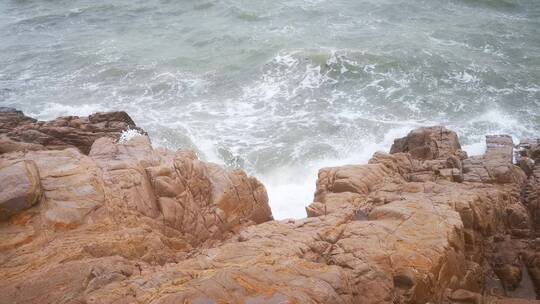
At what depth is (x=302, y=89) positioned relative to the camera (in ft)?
78.8

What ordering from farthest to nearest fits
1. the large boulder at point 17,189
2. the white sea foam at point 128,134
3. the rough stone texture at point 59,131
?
1. the white sea foam at point 128,134
2. the rough stone texture at point 59,131
3. the large boulder at point 17,189

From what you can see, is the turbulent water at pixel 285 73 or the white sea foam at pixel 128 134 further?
the turbulent water at pixel 285 73

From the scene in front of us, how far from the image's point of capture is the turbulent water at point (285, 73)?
19.7 m

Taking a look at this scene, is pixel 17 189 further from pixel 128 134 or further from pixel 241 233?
pixel 128 134

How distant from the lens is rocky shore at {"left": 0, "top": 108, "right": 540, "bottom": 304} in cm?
729

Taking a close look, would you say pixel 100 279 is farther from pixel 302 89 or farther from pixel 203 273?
pixel 302 89

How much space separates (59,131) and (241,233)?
797cm

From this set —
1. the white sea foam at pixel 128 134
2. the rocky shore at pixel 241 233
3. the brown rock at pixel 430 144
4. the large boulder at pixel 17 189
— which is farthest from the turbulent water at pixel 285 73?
the large boulder at pixel 17 189

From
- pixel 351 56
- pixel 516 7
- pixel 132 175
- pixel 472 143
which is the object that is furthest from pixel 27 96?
pixel 516 7

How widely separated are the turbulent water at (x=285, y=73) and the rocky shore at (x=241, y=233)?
468 cm

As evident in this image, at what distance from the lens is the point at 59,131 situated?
14.1 m

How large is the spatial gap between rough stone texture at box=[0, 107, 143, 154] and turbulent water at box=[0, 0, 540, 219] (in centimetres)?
378

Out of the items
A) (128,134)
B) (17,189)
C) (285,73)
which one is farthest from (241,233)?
(285,73)

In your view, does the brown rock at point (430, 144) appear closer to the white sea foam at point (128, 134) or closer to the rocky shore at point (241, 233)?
the rocky shore at point (241, 233)
